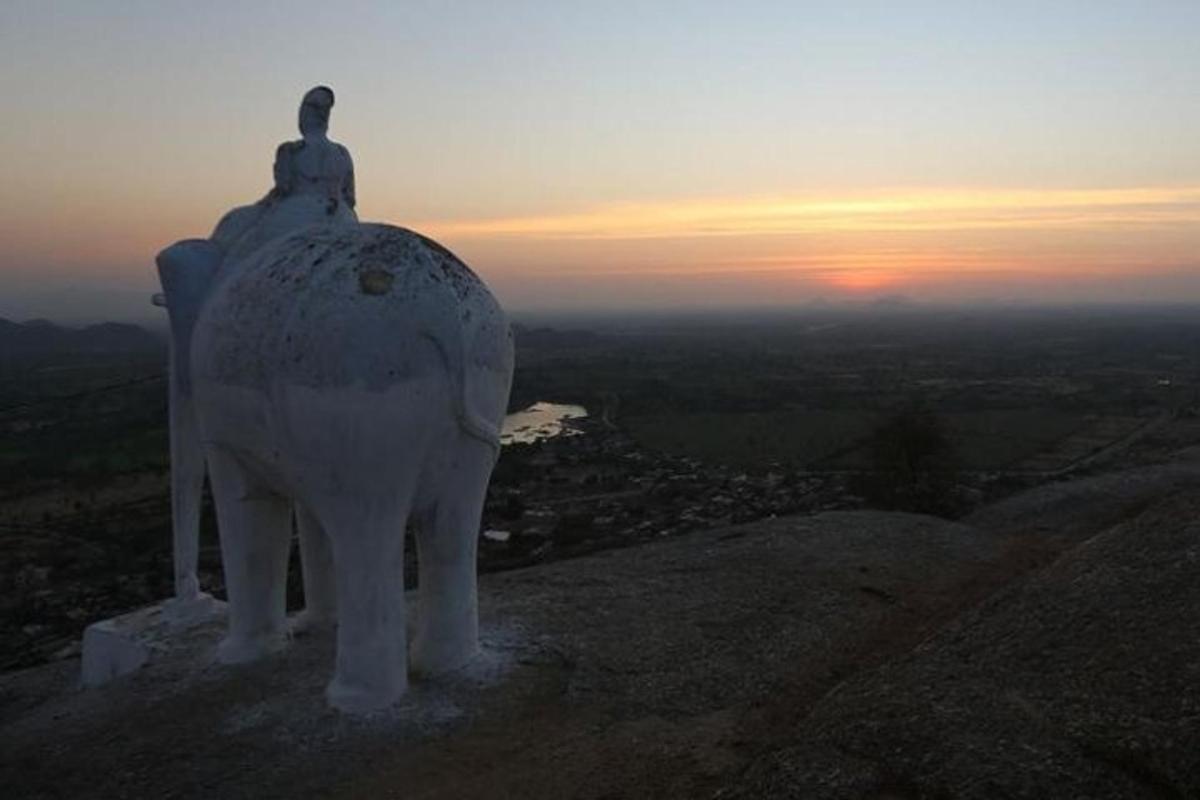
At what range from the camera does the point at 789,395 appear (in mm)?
83625

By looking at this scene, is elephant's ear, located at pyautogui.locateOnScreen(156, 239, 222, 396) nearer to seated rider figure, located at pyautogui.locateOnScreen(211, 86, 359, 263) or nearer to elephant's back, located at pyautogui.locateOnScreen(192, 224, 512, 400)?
seated rider figure, located at pyautogui.locateOnScreen(211, 86, 359, 263)

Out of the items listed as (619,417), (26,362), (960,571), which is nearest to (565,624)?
(960,571)

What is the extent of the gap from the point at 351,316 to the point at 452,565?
2.69 metres

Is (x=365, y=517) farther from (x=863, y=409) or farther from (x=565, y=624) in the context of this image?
(x=863, y=409)

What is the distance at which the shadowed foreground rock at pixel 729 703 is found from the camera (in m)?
7.50

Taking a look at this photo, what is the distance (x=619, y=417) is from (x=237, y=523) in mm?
61559

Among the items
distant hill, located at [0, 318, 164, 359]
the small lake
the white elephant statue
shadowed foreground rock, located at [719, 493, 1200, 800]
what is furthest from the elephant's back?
distant hill, located at [0, 318, 164, 359]

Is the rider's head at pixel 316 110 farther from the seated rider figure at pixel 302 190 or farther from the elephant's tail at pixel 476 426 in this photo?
the elephant's tail at pixel 476 426

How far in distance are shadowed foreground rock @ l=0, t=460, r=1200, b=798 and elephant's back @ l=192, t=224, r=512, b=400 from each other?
3.16 meters

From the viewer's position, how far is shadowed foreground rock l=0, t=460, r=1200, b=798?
24.6ft

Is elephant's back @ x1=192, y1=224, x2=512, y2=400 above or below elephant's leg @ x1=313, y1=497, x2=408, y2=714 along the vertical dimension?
above

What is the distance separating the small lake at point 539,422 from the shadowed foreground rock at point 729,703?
42.1 metres

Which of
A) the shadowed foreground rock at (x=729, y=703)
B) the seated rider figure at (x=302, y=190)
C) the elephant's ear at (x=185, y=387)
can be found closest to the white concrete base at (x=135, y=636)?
the elephant's ear at (x=185, y=387)

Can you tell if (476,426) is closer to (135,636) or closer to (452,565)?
(452,565)
